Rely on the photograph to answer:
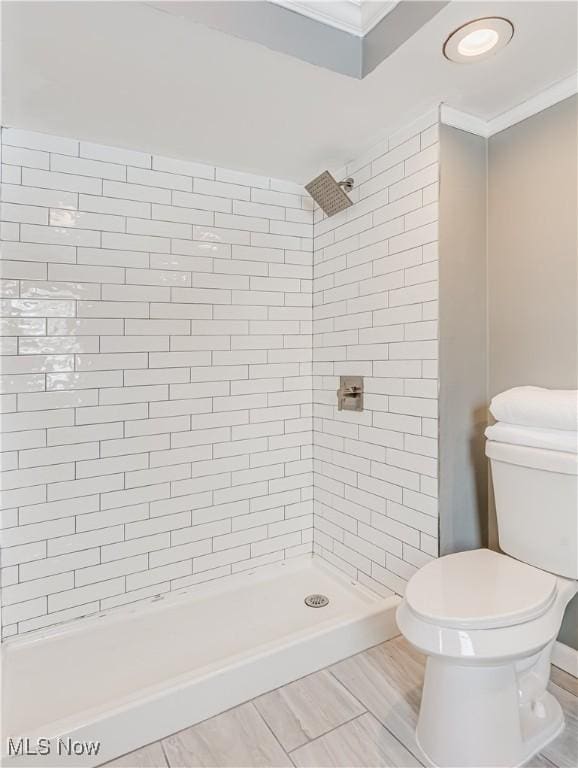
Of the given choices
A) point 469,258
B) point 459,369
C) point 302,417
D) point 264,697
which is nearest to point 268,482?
point 302,417

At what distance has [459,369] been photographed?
1742mm

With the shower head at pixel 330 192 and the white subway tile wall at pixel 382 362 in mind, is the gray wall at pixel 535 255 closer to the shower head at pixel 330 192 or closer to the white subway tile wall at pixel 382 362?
the white subway tile wall at pixel 382 362

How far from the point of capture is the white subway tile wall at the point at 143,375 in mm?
1754

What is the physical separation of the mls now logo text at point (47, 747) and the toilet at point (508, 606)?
0.97 metres

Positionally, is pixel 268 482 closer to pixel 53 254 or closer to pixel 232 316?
pixel 232 316

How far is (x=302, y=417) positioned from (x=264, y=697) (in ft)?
4.08

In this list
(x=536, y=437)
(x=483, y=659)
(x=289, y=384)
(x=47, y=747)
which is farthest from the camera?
(x=289, y=384)

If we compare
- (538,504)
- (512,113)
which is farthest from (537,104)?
(538,504)

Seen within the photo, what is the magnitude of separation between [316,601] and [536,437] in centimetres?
127

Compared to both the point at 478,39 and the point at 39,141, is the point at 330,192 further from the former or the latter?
the point at 39,141

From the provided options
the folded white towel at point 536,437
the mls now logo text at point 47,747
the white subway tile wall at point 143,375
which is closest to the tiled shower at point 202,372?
the white subway tile wall at point 143,375

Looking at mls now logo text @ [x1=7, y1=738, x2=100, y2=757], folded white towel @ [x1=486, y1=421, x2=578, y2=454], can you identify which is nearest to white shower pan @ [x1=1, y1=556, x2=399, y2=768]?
mls now logo text @ [x1=7, y1=738, x2=100, y2=757]

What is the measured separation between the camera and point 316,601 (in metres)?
2.09

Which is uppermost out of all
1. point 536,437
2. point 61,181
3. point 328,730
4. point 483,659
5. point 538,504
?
point 61,181
